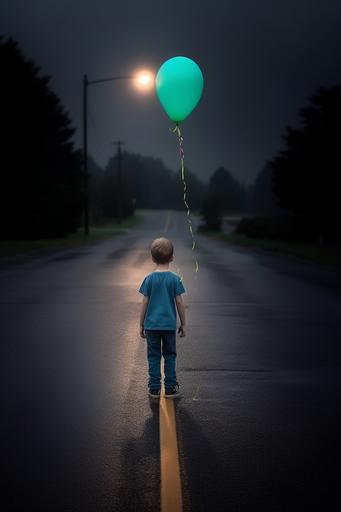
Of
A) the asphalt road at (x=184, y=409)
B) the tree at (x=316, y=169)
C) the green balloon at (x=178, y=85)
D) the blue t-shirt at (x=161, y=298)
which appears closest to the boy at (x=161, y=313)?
the blue t-shirt at (x=161, y=298)

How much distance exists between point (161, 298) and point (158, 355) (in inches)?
21.0

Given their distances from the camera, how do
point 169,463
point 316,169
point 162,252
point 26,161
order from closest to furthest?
point 169,463
point 162,252
point 26,161
point 316,169

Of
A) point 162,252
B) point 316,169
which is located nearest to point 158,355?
point 162,252

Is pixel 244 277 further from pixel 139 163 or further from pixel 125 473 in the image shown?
pixel 139 163

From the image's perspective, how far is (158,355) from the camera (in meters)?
5.32

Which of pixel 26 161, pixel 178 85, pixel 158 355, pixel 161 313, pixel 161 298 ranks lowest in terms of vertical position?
pixel 158 355

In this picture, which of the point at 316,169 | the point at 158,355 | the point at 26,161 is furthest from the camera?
the point at 316,169

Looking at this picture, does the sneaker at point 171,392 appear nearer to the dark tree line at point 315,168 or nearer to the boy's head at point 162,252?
the boy's head at point 162,252

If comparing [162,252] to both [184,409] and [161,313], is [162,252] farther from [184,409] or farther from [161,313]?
[184,409]

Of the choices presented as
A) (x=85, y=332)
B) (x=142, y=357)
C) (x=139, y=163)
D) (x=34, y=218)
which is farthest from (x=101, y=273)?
(x=139, y=163)

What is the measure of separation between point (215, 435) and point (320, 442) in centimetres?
76

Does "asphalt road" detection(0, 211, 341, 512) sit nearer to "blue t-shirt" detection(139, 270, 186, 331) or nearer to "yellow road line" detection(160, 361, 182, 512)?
"yellow road line" detection(160, 361, 182, 512)

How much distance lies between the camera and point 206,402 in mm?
5156

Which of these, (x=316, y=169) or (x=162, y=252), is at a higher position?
(x=316, y=169)
